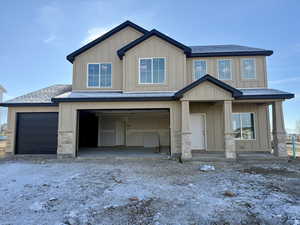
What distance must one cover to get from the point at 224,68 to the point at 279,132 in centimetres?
442

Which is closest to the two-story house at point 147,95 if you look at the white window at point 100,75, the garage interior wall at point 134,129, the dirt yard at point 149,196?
the white window at point 100,75

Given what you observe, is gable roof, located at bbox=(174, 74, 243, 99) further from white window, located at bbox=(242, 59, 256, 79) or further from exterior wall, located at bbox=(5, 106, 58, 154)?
exterior wall, located at bbox=(5, 106, 58, 154)

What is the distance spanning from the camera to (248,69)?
9742 millimetres

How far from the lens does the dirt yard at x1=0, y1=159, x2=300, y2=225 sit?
9.47ft

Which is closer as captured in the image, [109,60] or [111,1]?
[111,1]

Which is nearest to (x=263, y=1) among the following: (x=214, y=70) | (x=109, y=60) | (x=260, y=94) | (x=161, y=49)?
(x=214, y=70)

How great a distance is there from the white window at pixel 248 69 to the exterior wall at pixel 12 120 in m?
11.0

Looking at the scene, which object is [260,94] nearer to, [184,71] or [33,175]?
[184,71]

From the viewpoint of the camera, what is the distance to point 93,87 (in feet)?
31.9

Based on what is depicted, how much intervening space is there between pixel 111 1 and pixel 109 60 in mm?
3158

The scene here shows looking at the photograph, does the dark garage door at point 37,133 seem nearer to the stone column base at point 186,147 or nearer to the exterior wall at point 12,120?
the exterior wall at point 12,120

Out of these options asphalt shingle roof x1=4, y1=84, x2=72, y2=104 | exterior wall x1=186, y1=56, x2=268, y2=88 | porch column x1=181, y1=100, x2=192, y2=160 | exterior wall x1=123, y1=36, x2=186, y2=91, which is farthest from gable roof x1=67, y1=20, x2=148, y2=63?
porch column x1=181, y1=100, x2=192, y2=160

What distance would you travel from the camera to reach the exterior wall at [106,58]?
32.0 ft

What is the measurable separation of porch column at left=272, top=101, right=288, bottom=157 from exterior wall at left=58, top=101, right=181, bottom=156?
15.1 feet
